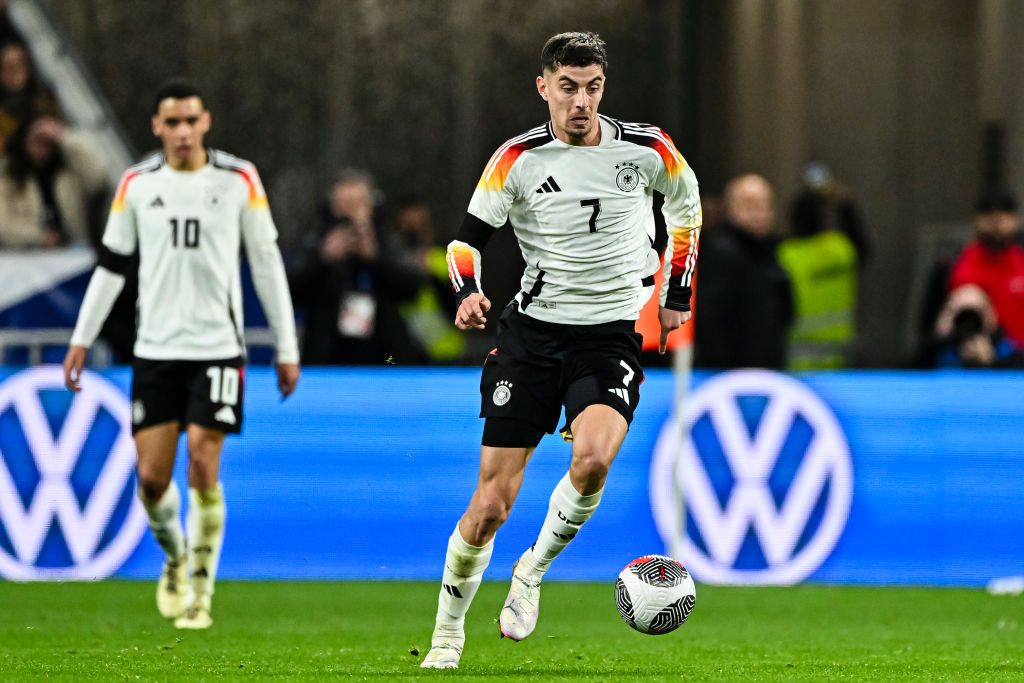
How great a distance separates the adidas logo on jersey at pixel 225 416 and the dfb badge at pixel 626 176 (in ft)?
8.15

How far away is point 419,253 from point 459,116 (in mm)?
3008

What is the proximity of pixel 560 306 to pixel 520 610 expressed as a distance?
1128 mm

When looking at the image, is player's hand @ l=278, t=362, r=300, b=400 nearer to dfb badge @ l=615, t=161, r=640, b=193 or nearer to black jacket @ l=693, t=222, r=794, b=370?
dfb badge @ l=615, t=161, r=640, b=193

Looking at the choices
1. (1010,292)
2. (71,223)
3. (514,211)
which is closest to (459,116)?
(71,223)

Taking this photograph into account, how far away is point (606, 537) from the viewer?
11.3 metres

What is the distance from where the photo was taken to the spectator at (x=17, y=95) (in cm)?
1334

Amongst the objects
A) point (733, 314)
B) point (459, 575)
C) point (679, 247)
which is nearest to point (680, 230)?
point (679, 247)

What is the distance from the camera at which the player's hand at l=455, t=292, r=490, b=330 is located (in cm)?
702

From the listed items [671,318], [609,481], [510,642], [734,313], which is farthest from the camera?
[734,313]

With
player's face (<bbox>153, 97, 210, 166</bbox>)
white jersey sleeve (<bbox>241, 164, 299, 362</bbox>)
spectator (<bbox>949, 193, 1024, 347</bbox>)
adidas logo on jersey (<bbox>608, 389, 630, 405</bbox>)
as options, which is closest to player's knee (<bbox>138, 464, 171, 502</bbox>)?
white jersey sleeve (<bbox>241, 164, 299, 362</bbox>)

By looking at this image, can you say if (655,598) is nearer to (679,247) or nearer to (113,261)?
(679,247)

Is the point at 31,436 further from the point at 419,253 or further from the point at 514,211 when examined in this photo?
the point at 514,211

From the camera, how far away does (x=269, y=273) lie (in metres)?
9.32

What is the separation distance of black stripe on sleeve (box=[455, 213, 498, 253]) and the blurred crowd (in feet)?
14.0
